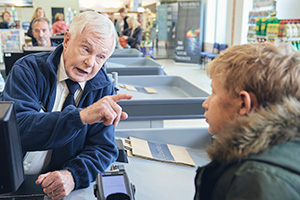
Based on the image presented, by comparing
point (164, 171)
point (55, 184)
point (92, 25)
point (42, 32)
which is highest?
point (92, 25)

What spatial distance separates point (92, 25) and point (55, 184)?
2.27ft

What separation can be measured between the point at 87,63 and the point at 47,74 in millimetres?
180

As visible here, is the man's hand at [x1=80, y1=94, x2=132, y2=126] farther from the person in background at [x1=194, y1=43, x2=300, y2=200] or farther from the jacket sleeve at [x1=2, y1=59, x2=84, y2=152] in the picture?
the person in background at [x1=194, y1=43, x2=300, y2=200]

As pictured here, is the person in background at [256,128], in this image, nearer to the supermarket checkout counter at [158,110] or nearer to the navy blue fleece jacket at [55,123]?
the navy blue fleece jacket at [55,123]

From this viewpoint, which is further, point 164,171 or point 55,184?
point 164,171

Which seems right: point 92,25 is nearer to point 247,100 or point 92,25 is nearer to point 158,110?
point 247,100

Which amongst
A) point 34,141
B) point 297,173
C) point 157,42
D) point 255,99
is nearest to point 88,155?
point 34,141

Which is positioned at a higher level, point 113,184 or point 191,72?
point 113,184

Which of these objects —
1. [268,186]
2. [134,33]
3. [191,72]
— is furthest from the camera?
[191,72]

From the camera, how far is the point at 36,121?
47.9 inches

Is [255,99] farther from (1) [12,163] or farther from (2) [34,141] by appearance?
(2) [34,141]

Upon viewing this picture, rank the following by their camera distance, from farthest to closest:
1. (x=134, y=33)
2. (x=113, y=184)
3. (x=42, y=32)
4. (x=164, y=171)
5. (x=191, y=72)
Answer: (x=191, y=72) → (x=134, y=33) → (x=42, y=32) → (x=164, y=171) → (x=113, y=184)

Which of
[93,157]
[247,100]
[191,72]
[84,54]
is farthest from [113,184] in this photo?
[191,72]

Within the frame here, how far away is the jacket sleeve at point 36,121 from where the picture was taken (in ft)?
3.88
